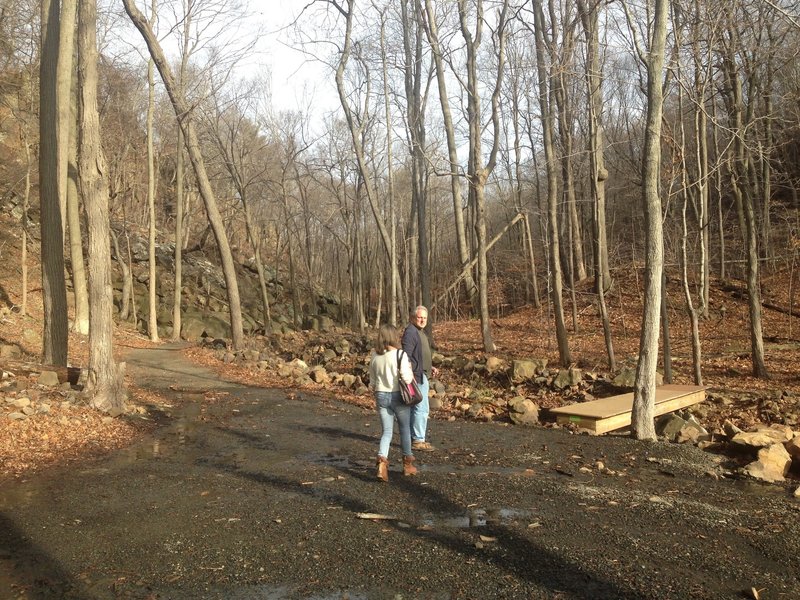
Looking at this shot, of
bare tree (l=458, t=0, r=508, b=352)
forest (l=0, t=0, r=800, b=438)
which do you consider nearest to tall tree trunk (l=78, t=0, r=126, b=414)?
forest (l=0, t=0, r=800, b=438)

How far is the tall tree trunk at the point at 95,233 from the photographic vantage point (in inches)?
373

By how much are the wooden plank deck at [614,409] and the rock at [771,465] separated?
95.2 inches

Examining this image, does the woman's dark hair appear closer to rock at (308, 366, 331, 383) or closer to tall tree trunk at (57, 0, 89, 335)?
rock at (308, 366, 331, 383)

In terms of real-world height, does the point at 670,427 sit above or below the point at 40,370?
below

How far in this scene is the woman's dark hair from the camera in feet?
21.3

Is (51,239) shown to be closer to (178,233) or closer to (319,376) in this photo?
(319,376)

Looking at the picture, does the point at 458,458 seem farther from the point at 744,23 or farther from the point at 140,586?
the point at 744,23

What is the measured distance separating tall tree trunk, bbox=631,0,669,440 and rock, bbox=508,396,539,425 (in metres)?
2.05

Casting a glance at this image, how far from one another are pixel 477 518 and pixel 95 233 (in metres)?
7.67

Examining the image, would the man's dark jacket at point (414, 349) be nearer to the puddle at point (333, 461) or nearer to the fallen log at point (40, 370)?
the puddle at point (333, 461)

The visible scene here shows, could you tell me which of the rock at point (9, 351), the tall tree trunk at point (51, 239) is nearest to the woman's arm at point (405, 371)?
the tall tree trunk at point (51, 239)

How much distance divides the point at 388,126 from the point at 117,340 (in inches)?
526

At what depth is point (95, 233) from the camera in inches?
379

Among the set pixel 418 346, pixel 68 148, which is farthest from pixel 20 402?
pixel 68 148
